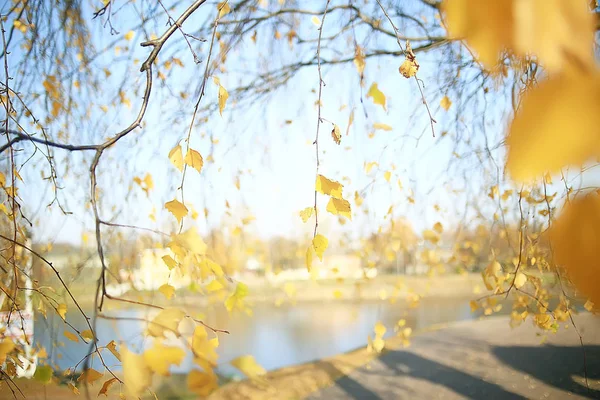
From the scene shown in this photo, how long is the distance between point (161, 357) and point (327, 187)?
33 centimetres

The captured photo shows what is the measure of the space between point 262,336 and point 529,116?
21.6 ft

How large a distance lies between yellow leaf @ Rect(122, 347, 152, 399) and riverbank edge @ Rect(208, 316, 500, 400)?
7.99ft

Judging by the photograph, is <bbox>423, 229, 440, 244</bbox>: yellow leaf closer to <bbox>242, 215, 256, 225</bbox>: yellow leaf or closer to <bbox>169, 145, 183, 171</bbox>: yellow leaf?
<bbox>242, 215, 256, 225</bbox>: yellow leaf

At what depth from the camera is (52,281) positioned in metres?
1.96

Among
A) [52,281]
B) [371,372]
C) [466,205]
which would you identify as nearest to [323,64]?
[466,205]

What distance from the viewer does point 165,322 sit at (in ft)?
1.76

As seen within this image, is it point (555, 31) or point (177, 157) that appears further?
point (177, 157)

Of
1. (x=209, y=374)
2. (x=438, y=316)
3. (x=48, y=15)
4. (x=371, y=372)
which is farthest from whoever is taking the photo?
(x=438, y=316)

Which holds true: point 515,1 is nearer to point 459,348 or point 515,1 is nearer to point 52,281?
point 52,281

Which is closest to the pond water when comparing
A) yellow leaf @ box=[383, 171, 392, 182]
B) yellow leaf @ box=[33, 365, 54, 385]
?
yellow leaf @ box=[383, 171, 392, 182]

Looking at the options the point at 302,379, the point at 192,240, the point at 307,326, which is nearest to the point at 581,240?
the point at 192,240

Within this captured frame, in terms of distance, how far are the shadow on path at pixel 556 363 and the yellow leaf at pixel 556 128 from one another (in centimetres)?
279

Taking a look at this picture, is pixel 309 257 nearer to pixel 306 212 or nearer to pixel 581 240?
pixel 306 212

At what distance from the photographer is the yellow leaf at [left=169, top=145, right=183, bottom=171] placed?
24.7 inches
